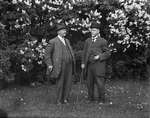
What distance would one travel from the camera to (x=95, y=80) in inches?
482

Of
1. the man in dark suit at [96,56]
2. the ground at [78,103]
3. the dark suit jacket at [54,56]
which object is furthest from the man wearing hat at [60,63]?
the man in dark suit at [96,56]

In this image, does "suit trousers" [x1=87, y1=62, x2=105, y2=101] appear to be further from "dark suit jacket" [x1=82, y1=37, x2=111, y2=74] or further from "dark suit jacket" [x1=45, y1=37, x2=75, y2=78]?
"dark suit jacket" [x1=45, y1=37, x2=75, y2=78]

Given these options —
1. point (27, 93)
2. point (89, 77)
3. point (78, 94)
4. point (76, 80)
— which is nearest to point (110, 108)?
point (89, 77)

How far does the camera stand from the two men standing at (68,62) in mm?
11617

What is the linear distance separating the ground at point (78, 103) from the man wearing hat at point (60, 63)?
0.40 m

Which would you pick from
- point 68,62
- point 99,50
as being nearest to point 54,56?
point 68,62

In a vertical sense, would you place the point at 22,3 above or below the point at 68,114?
above

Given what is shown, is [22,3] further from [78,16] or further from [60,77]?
[60,77]

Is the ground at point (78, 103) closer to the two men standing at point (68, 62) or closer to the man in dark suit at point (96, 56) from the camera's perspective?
the two men standing at point (68, 62)

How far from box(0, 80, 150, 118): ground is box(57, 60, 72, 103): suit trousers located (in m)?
0.26

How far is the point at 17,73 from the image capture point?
15094 mm

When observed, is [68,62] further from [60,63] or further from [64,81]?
[64,81]

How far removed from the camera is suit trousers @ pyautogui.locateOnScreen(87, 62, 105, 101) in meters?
12.1

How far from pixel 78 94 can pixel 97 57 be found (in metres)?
1.86
